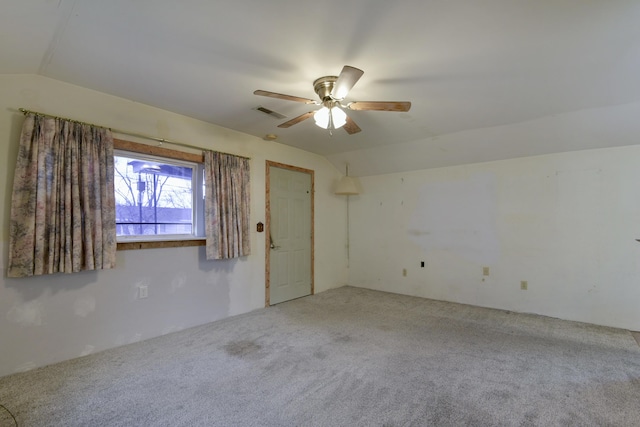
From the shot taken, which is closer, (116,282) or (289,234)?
(116,282)

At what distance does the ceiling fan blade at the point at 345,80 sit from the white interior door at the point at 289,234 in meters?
2.40

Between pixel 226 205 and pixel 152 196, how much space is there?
80cm

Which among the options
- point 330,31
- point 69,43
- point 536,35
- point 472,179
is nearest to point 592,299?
point 472,179

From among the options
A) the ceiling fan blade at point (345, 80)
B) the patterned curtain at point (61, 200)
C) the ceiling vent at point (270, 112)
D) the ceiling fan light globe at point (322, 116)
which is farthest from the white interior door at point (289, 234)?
the ceiling fan blade at point (345, 80)

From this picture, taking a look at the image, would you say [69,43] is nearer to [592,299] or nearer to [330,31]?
[330,31]

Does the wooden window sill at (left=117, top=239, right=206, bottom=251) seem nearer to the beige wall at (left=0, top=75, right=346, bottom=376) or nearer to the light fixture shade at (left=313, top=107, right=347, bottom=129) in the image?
the beige wall at (left=0, top=75, right=346, bottom=376)

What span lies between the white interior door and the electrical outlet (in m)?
1.67

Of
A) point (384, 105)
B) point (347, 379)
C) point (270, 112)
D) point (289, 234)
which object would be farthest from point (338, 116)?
point (289, 234)

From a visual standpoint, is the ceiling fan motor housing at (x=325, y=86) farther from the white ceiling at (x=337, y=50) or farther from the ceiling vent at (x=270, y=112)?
the ceiling vent at (x=270, y=112)

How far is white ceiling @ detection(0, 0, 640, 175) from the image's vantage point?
1.70m

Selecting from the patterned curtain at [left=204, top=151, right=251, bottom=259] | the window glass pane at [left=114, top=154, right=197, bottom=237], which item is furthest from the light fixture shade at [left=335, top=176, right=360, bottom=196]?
the window glass pane at [left=114, top=154, right=197, bottom=237]

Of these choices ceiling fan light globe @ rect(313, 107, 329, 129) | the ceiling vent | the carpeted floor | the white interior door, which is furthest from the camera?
the white interior door

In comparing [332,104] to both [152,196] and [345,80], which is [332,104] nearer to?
[345,80]

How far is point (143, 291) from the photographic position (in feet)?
10.2
